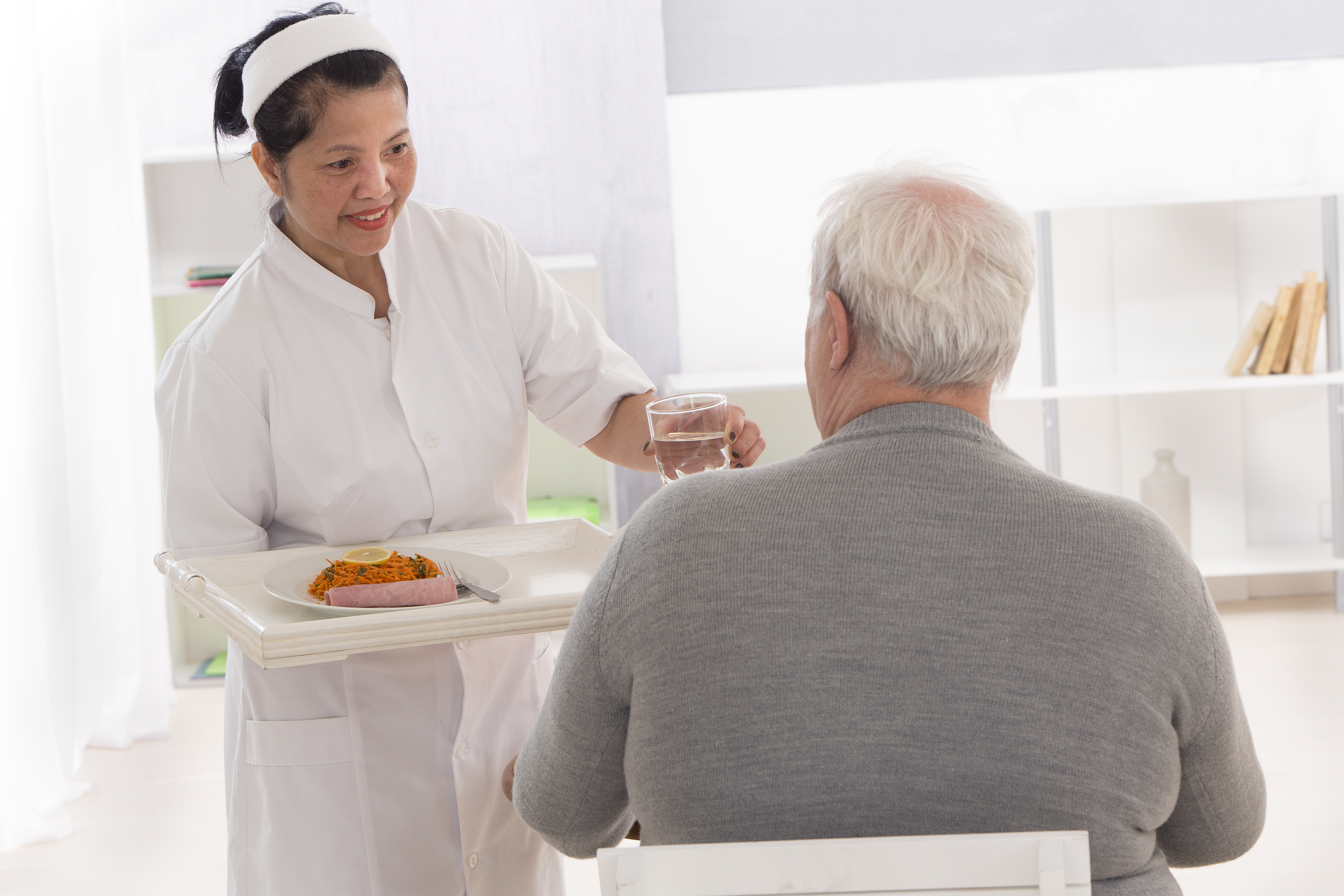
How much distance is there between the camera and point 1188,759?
1.01 metres

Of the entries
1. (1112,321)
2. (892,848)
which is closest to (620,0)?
(1112,321)

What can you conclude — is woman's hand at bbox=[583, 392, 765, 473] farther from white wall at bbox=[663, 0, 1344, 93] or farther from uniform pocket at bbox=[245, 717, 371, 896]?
white wall at bbox=[663, 0, 1344, 93]

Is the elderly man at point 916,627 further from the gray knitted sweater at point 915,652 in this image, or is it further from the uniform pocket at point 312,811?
the uniform pocket at point 312,811

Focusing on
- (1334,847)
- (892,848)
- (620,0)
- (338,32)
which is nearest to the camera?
(892,848)

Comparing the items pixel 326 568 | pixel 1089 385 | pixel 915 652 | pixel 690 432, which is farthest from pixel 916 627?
pixel 1089 385

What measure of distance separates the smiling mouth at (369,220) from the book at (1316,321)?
309cm

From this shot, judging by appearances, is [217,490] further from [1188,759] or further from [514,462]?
[1188,759]

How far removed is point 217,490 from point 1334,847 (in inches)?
87.1

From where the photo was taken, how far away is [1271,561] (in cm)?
376

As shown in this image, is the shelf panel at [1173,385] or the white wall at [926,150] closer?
the shelf panel at [1173,385]

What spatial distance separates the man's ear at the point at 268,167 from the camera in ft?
4.80

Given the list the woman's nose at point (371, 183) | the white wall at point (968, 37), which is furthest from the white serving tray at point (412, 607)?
the white wall at point (968, 37)

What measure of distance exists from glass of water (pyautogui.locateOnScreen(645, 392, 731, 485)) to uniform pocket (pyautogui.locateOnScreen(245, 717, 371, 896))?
53 cm

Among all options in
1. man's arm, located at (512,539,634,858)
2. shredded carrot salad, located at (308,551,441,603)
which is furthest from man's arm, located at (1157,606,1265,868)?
shredded carrot salad, located at (308,551,441,603)
